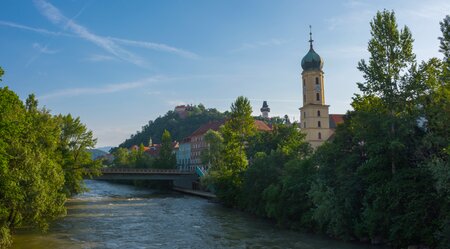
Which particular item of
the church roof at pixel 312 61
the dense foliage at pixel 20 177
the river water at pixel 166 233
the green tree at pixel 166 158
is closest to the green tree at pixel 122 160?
the green tree at pixel 166 158

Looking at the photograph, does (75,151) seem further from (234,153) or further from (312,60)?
(312,60)

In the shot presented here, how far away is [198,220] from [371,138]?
20.0 meters

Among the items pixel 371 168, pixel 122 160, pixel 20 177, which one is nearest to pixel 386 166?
pixel 371 168

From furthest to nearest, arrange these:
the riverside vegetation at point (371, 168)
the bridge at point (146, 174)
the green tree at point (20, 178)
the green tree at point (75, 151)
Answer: the bridge at point (146, 174) → the green tree at point (75, 151) → the riverside vegetation at point (371, 168) → the green tree at point (20, 178)

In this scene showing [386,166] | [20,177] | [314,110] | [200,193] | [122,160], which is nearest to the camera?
[20,177]

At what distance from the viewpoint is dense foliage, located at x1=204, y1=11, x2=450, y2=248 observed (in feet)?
79.2

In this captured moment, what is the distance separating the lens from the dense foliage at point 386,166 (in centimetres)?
2414

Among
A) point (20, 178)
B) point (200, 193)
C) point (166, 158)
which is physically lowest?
point (200, 193)

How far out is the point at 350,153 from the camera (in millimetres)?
31719

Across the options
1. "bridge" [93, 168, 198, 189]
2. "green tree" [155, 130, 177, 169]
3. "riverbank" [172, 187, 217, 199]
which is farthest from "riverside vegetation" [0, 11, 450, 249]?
"green tree" [155, 130, 177, 169]

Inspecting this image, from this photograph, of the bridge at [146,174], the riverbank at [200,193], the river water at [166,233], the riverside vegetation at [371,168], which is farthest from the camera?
the bridge at [146,174]

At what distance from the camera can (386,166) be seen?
27734 millimetres

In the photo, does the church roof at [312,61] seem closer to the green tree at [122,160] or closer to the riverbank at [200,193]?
the riverbank at [200,193]

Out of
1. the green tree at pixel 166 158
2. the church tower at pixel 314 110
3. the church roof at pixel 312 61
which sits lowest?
the green tree at pixel 166 158
